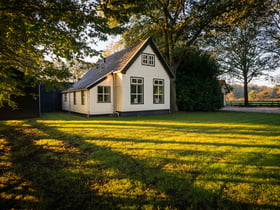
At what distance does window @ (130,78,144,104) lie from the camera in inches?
529

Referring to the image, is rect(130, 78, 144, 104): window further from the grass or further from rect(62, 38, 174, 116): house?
the grass

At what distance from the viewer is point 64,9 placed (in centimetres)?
347

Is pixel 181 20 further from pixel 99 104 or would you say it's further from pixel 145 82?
pixel 99 104

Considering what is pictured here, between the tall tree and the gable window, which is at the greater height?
the tall tree

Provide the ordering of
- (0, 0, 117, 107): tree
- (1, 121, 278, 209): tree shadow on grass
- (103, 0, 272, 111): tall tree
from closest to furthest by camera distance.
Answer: (1, 121, 278, 209): tree shadow on grass < (0, 0, 117, 107): tree < (103, 0, 272, 111): tall tree

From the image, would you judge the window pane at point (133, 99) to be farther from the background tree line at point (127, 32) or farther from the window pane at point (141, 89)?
the background tree line at point (127, 32)

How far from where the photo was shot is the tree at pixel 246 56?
78.0 ft

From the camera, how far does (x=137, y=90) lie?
540 inches

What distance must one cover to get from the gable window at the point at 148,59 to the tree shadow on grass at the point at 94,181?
10933 mm

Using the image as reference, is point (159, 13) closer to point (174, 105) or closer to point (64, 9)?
point (174, 105)

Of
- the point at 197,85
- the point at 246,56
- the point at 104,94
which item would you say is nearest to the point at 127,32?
the point at 104,94

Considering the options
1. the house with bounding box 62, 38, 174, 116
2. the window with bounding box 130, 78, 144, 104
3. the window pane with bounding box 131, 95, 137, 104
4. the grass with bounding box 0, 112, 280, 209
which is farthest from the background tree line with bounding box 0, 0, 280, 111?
the window pane with bounding box 131, 95, 137, 104

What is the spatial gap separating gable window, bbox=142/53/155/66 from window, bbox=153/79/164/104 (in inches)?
65.6

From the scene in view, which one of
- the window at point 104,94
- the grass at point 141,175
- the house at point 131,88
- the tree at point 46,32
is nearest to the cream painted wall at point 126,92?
the house at point 131,88
